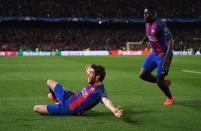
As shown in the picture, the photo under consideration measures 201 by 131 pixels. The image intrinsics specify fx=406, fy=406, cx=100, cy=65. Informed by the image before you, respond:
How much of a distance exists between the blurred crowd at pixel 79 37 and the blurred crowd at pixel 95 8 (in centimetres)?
222

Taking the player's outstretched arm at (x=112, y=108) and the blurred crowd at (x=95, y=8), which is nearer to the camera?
the player's outstretched arm at (x=112, y=108)

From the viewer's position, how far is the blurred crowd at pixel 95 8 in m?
53.6

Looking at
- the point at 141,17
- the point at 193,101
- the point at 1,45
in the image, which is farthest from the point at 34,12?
the point at 193,101

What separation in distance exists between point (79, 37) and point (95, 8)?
4819 mm

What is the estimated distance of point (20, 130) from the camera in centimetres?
625

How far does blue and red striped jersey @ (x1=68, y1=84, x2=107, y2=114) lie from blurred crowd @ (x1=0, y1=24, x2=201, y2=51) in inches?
1645

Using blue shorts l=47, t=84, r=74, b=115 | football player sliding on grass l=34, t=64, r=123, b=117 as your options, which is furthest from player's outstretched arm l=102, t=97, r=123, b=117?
blue shorts l=47, t=84, r=74, b=115

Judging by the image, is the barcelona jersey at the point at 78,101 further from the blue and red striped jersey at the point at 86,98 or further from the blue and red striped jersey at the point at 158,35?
the blue and red striped jersey at the point at 158,35

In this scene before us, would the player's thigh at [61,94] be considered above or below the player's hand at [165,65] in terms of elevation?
below

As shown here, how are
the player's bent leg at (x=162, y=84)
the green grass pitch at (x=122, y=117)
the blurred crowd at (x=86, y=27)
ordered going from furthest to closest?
the blurred crowd at (x=86, y=27) → the player's bent leg at (x=162, y=84) → the green grass pitch at (x=122, y=117)

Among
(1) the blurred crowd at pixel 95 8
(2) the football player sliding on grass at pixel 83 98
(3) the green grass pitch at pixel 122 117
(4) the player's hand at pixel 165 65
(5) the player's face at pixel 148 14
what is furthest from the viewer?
(1) the blurred crowd at pixel 95 8

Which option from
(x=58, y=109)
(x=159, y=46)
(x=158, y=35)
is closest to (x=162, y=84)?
(x=159, y=46)

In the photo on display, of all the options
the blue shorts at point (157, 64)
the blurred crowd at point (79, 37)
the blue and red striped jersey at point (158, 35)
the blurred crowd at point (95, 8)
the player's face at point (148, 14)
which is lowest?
the blurred crowd at point (79, 37)

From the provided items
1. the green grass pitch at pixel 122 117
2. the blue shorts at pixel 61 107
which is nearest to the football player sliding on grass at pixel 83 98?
the blue shorts at pixel 61 107
